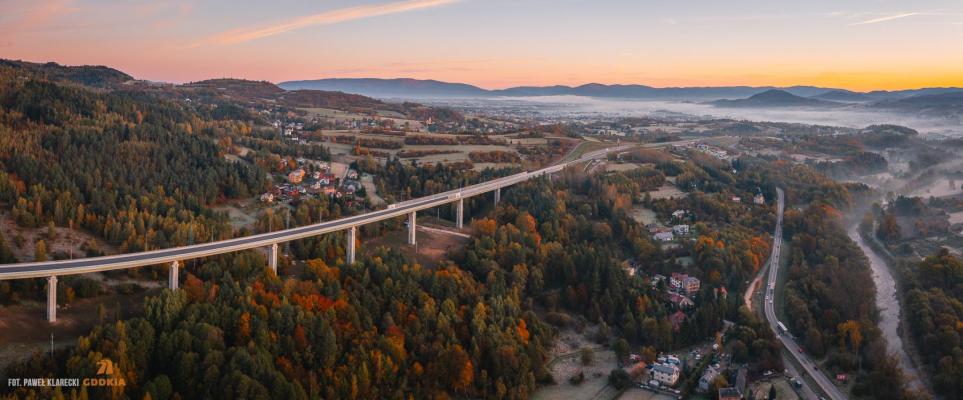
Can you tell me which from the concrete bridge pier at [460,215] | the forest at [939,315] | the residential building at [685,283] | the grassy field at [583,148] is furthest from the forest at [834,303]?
the grassy field at [583,148]

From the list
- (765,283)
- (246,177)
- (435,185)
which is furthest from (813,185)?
(246,177)

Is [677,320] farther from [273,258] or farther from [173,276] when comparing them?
[173,276]

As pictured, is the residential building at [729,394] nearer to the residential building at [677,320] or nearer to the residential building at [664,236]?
the residential building at [677,320]

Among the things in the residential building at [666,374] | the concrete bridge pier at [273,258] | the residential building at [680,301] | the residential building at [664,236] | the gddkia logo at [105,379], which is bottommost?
the residential building at [666,374]

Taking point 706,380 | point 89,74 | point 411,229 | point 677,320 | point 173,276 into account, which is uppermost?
point 89,74

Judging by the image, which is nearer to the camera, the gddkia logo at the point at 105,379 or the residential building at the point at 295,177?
the gddkia logo at the point at 105,379

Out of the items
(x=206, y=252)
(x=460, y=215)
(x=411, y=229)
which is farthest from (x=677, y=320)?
(x=206, y=252)
